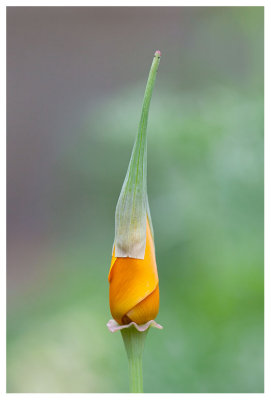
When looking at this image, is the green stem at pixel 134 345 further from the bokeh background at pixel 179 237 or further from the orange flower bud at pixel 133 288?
the bokeh background at pixel 179 237

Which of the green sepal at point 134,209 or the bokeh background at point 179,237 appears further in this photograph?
the bokeh background at point 179,237

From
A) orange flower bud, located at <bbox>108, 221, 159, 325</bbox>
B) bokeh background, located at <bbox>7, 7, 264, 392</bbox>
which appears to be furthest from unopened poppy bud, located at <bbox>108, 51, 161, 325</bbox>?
bokeh background, located at <bbox>7, 7, 264, 392</bbox>

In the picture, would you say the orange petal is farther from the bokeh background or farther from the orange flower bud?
the bokeh background

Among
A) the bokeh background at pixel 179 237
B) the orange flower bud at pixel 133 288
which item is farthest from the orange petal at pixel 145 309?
the bokeh background at pixel 179 237

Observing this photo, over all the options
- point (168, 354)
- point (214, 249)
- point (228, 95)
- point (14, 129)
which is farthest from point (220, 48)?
point (14, 129)

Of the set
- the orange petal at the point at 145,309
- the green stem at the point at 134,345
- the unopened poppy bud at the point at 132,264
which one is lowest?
the green stem at the point at 134,345

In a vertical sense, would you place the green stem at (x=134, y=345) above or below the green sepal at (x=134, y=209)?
below

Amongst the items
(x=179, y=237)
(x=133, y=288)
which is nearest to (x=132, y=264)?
(x=133, y=288)
